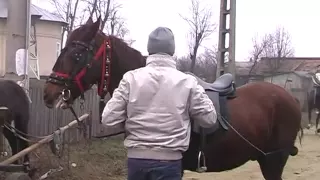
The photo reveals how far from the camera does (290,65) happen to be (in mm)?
56469

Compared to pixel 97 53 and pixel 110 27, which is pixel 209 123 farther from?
pixel 110 27

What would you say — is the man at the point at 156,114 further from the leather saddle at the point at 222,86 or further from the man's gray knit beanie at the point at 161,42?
the leather saddle at the point at 222,86

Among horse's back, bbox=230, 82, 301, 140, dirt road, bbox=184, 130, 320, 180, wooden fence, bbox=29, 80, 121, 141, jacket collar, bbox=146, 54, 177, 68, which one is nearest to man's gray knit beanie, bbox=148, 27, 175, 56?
jacket collar, bbox=146, 54, 177, 68

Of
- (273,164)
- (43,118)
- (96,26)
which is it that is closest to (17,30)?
(43,118)

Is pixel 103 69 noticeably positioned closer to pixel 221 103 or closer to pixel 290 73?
pixel 221 103

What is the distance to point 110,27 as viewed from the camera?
41188 mm

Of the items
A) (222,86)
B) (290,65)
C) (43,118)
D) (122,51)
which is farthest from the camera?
(290,65)

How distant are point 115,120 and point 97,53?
1438 mm

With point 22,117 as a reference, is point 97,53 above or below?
above

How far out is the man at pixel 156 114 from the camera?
380 centimetres

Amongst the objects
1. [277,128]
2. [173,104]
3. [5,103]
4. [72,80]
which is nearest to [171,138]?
[173,104]

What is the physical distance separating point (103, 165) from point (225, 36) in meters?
4.70

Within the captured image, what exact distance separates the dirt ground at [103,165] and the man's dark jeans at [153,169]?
202 inches

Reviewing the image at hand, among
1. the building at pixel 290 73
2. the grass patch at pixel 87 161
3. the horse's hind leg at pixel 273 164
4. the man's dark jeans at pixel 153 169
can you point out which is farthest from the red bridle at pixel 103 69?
the building at pixel 290 73
